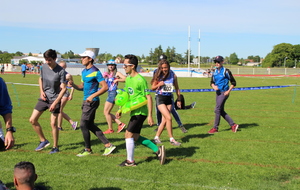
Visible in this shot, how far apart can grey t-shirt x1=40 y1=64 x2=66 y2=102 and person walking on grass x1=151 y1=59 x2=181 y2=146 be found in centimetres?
207

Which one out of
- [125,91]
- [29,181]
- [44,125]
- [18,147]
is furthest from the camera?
[44,125]

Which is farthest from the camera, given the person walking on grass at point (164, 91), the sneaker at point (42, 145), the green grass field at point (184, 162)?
the person walking on grass at point (164, 91)

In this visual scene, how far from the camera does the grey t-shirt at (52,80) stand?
6.66m

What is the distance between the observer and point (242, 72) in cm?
7362

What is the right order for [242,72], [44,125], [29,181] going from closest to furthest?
[29,181] → [44,125] → [242,72]

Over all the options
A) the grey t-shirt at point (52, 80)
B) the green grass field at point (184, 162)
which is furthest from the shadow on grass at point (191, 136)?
the grey t-shirt at point (52, 80)

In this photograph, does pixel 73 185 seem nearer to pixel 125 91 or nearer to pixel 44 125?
pixel 125 91

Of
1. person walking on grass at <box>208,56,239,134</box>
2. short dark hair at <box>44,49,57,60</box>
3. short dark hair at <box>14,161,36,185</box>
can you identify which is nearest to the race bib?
person walking on grass at <box>208,56,239,134</box>

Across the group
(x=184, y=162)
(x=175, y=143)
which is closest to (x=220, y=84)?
(x=175, y=143)

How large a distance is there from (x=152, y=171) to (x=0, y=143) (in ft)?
8.54

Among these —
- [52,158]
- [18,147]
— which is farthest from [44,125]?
[52,158]

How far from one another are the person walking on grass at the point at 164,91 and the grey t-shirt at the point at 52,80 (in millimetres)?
2073

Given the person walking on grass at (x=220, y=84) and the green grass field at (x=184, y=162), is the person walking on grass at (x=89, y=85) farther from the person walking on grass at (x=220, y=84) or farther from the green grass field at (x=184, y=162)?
the person walking on grass at (x=220, y=84)

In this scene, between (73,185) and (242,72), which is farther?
(242,72)
